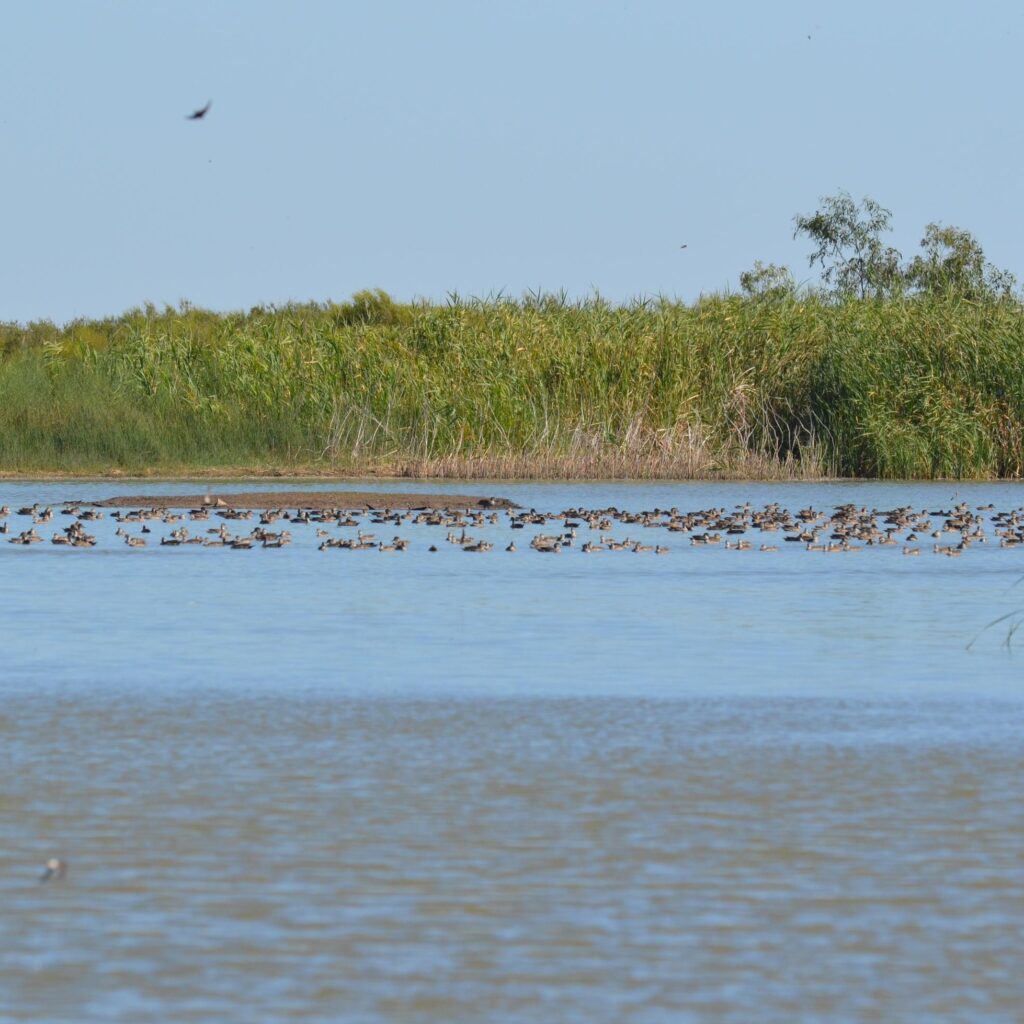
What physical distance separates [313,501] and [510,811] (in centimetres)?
2094

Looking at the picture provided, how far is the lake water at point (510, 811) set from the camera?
5211mm

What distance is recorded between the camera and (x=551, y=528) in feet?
77.9

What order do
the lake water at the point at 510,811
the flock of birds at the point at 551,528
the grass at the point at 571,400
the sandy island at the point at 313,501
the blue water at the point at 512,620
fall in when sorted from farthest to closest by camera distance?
1. the grass at the point at 571,400
2. the sandy island at the point at 313,501
3. the flock of birds at the point at 551,528
4. the blue water at the point at 512,620
5. the lake water at the point at 510,811

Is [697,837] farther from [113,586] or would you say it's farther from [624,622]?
[113,586]

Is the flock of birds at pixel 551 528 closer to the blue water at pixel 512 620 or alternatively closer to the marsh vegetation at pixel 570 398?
the blue water at pixel 512 620

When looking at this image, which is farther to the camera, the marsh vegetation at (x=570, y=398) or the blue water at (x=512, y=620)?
the marsh vegetation at (x=570, y=398)

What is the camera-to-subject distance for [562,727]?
30.6 feet

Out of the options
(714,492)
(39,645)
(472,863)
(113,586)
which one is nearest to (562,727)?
(472,863)

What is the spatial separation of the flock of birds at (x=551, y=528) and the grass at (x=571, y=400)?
26.6 feet

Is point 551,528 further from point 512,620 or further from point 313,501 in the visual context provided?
point 512,620

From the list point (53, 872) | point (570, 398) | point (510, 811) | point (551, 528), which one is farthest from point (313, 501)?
point (53, 872)

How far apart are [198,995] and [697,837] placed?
7.55 feet

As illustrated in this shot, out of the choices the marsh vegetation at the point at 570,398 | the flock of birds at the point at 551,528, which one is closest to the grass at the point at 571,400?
the marsh vegetation at the point at 570,398

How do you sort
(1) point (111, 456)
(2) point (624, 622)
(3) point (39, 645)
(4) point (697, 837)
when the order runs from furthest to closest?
1. (1) point (111, 456)
2. (2) point (624, 622)
3. (3) point (39, 645)
4. (4) point (697, 837)
